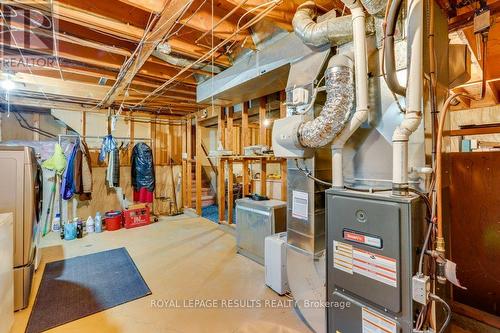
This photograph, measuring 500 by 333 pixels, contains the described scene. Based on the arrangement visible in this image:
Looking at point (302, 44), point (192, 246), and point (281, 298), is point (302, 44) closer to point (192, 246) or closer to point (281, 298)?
point (281, 298)

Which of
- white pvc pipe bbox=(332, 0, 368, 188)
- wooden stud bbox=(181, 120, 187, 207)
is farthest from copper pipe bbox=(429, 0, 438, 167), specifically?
wooden stud bbox=(181, 120, 187, 207)

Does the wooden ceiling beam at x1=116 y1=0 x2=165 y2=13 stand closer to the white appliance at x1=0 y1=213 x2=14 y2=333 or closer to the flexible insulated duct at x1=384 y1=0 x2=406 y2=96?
the flexible insulated duct at x1=384 y1=0 x2=406 y2=96

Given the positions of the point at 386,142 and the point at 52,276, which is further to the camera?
the point at 52,276

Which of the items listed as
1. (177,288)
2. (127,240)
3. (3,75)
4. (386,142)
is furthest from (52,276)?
(386,142)

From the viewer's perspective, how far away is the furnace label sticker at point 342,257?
1.32 meters

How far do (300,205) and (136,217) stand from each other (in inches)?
155

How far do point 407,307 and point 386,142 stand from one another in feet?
2.90

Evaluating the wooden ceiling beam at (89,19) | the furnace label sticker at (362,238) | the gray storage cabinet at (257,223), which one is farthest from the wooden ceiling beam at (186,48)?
the furnace label sticker at (362,238)

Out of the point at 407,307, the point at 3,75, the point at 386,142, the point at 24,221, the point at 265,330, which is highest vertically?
the point at 3,75

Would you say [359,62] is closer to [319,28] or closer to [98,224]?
[319,28]

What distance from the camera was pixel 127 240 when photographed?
12.9 ft

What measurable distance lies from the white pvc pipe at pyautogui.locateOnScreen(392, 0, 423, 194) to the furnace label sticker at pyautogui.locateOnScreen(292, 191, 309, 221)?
70 cm

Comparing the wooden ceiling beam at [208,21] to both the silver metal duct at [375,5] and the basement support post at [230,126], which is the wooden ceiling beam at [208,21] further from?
the basement support post at [230,126]

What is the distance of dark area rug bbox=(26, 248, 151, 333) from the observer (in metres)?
2.05
